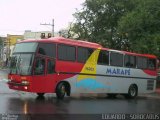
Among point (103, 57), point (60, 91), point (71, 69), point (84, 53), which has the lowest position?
point (60, 91)

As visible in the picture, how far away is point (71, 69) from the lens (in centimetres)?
2323

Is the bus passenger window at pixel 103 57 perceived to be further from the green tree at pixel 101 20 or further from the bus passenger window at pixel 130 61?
the green tree at pixel 101 20

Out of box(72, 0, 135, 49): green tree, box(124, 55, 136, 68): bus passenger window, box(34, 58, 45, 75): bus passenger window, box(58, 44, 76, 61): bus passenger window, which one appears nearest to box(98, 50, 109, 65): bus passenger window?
box(124, 55, 136, 68): bus passenger window

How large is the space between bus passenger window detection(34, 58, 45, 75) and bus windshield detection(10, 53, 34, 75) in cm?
32

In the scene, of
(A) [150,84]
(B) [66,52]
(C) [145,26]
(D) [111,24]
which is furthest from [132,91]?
(D) [111,24]

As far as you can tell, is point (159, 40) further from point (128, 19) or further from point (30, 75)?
point (30, 75)

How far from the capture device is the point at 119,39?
1889 inches

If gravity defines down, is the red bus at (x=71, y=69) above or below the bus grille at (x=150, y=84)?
above

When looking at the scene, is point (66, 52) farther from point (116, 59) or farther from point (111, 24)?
point (111, 24)

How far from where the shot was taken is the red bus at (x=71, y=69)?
21.4 meters

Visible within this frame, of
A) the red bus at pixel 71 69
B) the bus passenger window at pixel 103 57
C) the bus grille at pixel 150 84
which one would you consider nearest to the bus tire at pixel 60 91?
the red bus at pixel 71 69

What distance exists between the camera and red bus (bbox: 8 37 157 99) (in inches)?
843

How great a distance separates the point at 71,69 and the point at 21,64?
306 centimetres

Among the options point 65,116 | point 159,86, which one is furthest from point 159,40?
point 65,116
